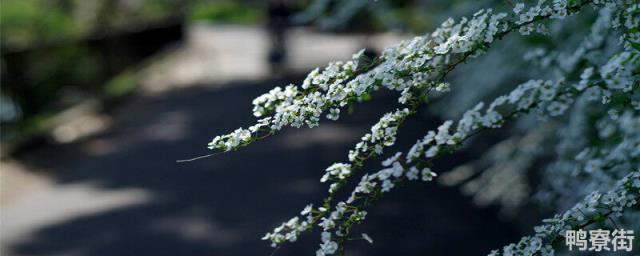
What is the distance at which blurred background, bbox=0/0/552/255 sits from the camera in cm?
566

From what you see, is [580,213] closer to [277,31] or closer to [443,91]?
[443,91]

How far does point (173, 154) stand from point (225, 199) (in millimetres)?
1911

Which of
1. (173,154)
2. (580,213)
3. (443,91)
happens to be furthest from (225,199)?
(580,213)

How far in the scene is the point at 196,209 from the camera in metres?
6.46

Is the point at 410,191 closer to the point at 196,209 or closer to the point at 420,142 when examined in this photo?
the point at 196,209

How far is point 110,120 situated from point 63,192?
3431 millimetres

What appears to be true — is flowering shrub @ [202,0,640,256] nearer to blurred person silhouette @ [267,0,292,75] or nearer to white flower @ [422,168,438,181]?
white flower @ [422,168,438,181]

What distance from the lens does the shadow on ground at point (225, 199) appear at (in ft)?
18.0

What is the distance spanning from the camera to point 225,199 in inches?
263

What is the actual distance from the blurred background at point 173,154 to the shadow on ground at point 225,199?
0.02 meters

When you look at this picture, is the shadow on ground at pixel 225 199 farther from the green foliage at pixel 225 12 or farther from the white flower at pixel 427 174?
the green foliage at pixel 225 12

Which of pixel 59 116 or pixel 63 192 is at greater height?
pixel 59 116

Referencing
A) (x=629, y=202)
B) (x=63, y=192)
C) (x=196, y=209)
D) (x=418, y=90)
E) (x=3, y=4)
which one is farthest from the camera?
(x=3, y=4)

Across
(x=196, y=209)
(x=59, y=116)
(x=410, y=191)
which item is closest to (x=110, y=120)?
(x=59, y=116)
